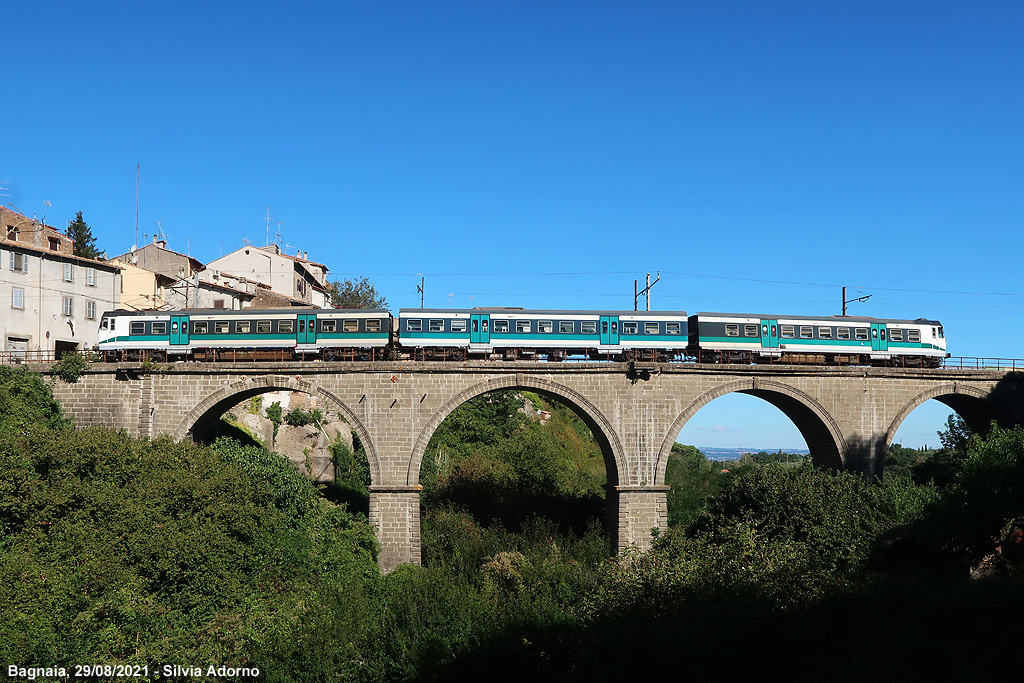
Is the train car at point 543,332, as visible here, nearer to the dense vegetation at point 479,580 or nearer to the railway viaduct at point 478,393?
the railway viaduct at point 478,393

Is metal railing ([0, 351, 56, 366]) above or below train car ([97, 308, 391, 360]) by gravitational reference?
below

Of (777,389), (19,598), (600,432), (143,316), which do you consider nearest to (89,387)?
(143,316)

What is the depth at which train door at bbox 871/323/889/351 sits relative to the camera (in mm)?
37188

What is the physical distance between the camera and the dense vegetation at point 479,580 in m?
18.5

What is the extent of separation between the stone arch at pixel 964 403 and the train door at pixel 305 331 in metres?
26.8

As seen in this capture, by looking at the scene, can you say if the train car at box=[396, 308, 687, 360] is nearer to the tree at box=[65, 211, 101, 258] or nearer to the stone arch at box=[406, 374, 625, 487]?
the stone arch at box=[406, 374, 625, 487]

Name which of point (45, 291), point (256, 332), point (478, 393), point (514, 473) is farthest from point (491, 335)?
point (45, 291)

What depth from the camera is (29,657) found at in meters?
18.1

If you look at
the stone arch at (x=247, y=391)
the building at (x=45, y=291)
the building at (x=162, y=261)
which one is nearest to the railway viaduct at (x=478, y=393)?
the stone arch at (x=247, y=391)

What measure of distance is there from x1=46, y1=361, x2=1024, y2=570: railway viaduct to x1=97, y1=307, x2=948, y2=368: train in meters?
3.01

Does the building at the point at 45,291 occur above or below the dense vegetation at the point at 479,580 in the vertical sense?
above

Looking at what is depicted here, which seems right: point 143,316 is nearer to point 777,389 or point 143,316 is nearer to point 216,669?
point 216,669

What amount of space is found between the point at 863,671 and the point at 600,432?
17271mm

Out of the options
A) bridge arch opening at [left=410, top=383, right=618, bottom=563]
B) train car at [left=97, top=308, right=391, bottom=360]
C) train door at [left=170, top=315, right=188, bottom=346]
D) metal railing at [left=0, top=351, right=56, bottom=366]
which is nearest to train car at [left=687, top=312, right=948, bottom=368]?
bridge arch opening at [left=410, top=383, right=618, bottom=563]
